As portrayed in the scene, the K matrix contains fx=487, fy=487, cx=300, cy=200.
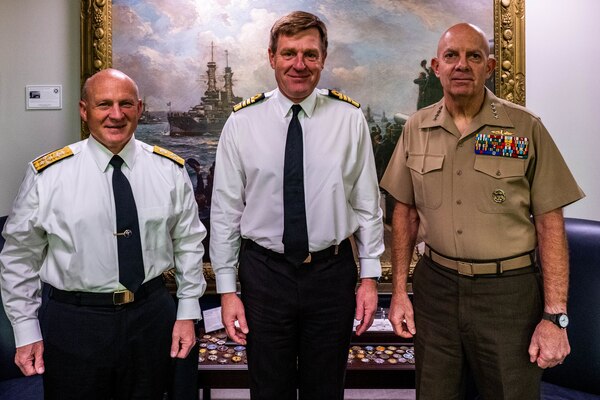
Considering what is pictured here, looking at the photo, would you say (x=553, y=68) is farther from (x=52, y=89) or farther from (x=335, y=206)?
(x=52, y=89)

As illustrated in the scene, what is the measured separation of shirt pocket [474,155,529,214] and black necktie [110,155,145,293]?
1083mm

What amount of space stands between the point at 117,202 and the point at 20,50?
141cm

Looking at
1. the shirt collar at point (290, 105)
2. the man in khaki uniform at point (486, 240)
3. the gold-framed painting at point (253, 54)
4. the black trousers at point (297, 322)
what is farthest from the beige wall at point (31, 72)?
the man in khaki uniform at point (486, 240)

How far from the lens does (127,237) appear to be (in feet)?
4.86

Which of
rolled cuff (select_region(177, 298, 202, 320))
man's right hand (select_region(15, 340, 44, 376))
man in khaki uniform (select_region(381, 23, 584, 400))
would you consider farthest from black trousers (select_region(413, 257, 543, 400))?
man's right hand (select_region(15, 340, 44, 376))

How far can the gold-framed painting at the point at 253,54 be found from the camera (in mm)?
2398

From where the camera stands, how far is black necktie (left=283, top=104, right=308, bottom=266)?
1.57m

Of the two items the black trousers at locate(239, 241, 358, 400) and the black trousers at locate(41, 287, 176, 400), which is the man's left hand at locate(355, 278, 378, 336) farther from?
the black trousers at locate(41, 287, 176, 400)

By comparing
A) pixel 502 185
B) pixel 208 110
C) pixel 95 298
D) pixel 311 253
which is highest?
pixel 208 110

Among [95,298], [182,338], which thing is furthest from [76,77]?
[182,338]

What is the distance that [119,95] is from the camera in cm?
147

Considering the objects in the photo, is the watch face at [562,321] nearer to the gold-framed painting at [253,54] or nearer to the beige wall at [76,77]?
the gold-framed painting at [253,54]

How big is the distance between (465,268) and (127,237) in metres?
1.06

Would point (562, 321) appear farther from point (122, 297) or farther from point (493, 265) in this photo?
point (122, 297)
